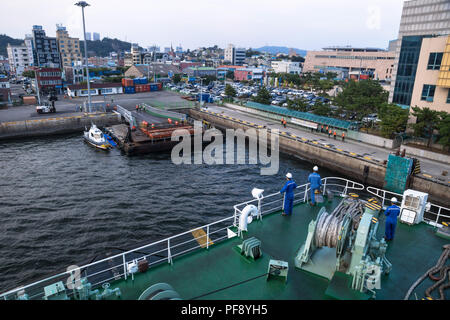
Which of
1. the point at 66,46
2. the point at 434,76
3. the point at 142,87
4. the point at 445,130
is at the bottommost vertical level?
the point at 445,130

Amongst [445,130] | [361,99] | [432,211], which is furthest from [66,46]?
[432,211]

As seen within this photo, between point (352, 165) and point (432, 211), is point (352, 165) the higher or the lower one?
the higher one

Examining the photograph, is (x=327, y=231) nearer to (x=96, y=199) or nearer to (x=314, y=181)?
(x=314, y=181)

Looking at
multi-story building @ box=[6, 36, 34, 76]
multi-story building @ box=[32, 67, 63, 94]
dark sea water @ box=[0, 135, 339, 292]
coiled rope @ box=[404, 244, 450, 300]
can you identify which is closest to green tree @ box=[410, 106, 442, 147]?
dark sea water @ box=[0, 135, 339, 292]

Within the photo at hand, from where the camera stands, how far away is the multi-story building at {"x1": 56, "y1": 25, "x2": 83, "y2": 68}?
130 meters

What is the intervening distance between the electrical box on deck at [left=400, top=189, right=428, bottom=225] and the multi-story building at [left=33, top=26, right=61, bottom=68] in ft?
447

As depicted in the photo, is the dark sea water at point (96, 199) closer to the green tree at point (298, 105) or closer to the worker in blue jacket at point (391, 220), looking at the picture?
the worker in blue jacket at point (391, 220)

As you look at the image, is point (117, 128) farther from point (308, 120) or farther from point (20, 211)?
point (308, 120)

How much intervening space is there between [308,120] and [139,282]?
35.4 meters

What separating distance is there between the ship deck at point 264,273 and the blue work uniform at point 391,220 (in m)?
0.35

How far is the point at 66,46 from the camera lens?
137 m

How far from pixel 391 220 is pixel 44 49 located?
14906 cm

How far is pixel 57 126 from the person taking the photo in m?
43.5

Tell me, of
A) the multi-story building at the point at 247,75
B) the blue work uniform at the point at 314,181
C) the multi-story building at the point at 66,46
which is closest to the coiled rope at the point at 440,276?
the blue work uniform at the point at 314,181
